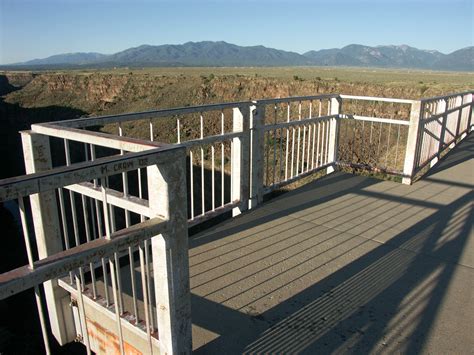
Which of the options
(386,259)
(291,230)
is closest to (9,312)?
(291,230)

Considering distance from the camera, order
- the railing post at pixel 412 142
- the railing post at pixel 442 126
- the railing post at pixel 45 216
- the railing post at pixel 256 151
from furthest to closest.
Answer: the railing post at pixel 442 126 → the railing post at pixel 412 142 → the railing post at pixel 256 151 → the railing post at pixel 45 216

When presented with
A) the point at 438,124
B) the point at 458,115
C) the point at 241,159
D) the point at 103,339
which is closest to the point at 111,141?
the point at 103,339

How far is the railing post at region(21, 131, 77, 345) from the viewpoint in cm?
266

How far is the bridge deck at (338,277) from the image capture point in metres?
2.80

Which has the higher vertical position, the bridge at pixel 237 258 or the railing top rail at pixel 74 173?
the railing top rail at pixel 74 173

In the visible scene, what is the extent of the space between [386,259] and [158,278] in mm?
2626

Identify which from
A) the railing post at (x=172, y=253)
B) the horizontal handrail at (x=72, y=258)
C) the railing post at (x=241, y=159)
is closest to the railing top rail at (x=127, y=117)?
the railing post at (x=241, y=159)

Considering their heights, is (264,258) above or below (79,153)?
above

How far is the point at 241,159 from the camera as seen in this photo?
4.86 meters

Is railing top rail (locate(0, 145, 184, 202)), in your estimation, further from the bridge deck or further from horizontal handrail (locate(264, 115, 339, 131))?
horizontal handrail (locate(264, 115, 339, 131))

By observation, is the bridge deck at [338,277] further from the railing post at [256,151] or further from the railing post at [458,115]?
the railing post at [458,115]

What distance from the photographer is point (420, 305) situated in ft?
10.4

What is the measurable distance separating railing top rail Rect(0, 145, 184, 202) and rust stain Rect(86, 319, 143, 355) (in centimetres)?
144

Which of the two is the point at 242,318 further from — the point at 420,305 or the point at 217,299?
the point at 420,305
